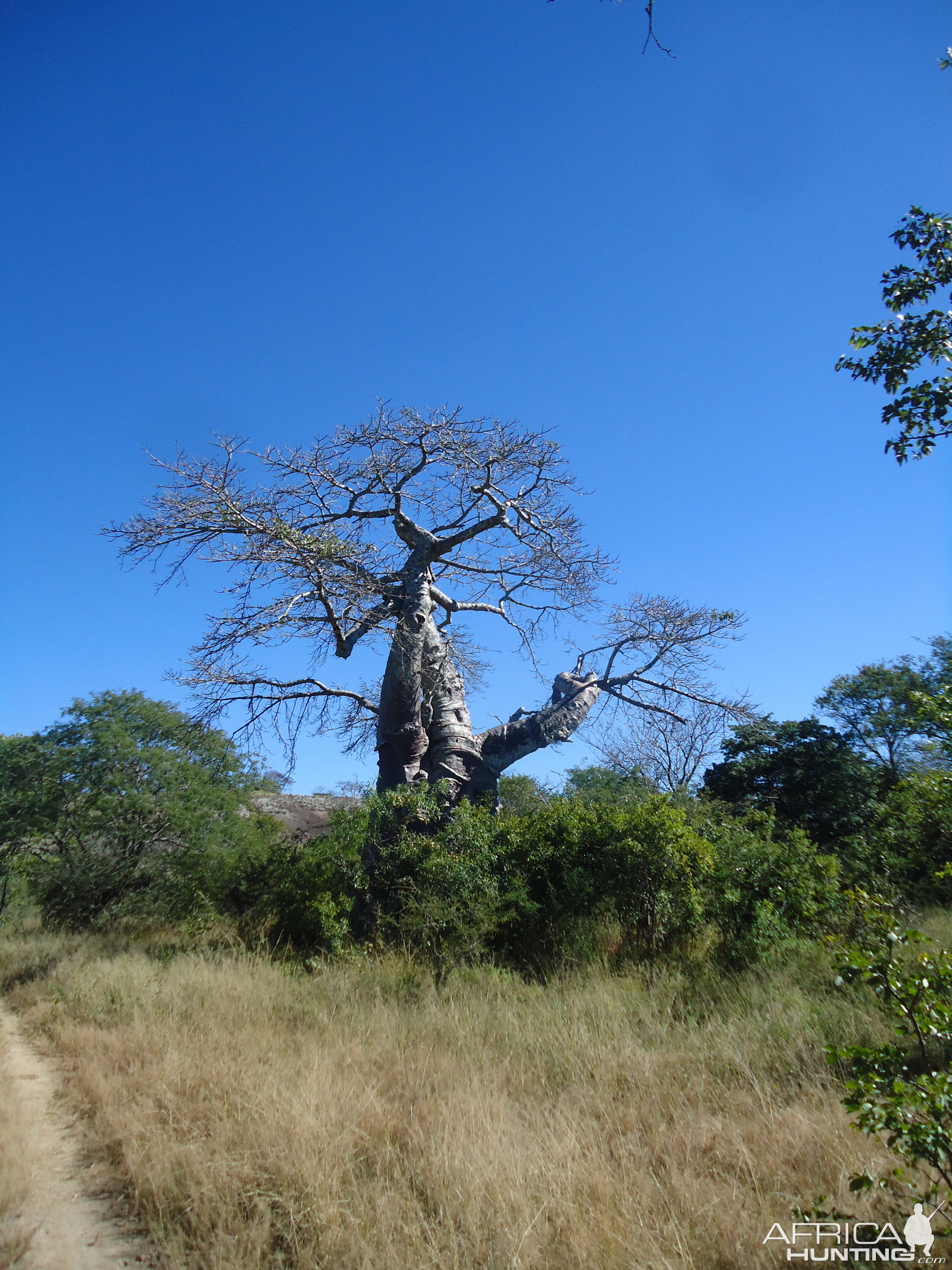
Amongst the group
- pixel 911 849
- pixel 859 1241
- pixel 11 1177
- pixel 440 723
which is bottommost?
pixel 11 1177

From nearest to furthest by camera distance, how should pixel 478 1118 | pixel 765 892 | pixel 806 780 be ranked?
1. pixel 478 1118
2. pixel 765 892
3. pixel 806 780

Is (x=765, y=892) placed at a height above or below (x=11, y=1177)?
above

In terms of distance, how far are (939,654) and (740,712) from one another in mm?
9793

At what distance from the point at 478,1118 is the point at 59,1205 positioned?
6.16ft

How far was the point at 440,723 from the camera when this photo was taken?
882 cm

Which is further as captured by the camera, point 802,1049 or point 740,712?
point 740,712

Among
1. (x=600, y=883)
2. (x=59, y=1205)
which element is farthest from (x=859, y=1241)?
(x=600, y=883)

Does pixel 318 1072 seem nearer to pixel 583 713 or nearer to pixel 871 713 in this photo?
pixel 583 713

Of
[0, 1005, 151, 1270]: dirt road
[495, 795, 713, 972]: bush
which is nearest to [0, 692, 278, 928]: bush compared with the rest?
[495, 795, 713, 972]: bush

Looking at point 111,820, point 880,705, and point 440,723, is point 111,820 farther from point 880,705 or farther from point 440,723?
point 880,705

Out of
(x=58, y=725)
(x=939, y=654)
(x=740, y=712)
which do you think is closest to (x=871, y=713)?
(x=939, y=654)

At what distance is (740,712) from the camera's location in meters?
9.43

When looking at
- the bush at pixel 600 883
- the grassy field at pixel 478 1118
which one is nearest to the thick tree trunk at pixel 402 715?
Answer: the bush at pixel 600 883

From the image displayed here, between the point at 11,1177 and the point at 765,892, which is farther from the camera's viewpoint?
the point at 765,892
